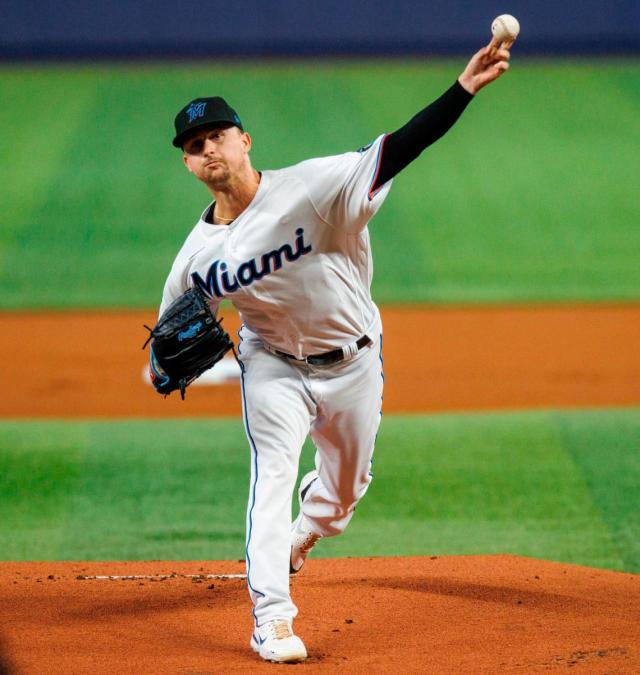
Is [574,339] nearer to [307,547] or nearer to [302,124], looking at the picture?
[307,547]

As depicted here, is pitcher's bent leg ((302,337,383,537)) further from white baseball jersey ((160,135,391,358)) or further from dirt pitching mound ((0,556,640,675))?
dirt pitching mound ((0,556,640,675))

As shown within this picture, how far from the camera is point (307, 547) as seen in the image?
5.34m

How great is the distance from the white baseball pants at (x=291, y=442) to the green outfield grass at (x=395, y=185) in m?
6.89

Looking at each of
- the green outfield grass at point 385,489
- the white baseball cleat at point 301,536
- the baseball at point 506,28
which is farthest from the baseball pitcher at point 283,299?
the green outfield grass at point 385,489

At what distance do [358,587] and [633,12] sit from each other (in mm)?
16491

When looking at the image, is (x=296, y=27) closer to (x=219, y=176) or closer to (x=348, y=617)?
(x=219, y=176)

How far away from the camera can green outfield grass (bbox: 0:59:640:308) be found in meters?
12.6

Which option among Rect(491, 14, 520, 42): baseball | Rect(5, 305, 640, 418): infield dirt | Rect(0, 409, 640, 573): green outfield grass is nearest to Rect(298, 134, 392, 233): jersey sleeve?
Rect(491, 14, 520, 42): baseball

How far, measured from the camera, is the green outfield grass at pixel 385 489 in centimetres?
626

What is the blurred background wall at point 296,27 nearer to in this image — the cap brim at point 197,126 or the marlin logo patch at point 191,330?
the cap brim at point 197,126

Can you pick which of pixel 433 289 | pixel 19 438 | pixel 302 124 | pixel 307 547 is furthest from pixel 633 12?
pixel 307 547

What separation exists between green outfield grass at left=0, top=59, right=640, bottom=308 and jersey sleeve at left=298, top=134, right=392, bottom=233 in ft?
24.2

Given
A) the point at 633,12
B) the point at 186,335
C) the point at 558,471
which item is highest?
the point at 633,12

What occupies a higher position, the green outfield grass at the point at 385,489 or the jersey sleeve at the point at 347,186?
the jersey sleeve at the point at 347,186
